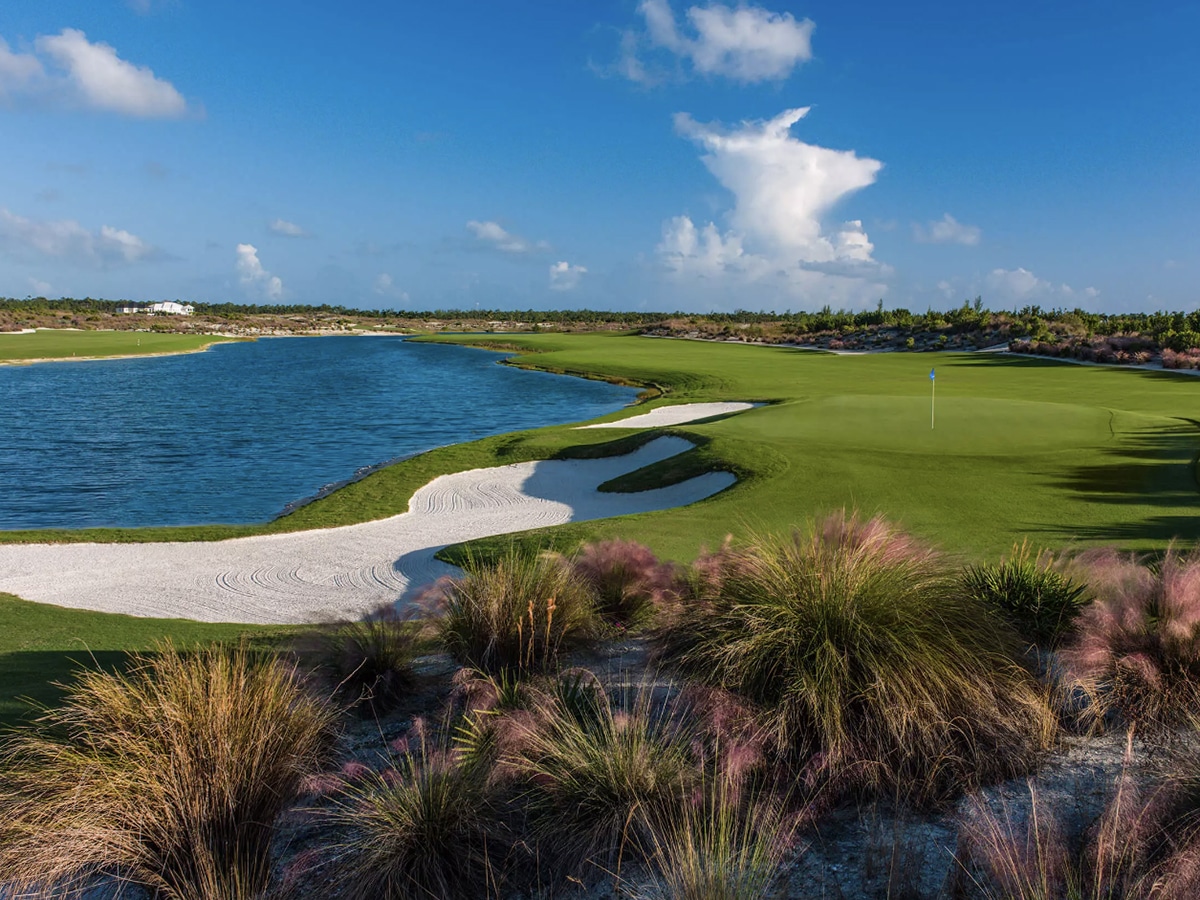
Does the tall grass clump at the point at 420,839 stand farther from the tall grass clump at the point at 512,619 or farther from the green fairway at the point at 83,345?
the green fairway at the point at 83,345

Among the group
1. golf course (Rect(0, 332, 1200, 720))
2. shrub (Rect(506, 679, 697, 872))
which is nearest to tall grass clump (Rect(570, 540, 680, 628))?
golf course (Rect(0, 332, 1200, 720))

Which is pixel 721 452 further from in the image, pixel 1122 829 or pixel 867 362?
pixel 867 362

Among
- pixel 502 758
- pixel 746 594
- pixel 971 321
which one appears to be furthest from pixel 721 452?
pixel 971 321

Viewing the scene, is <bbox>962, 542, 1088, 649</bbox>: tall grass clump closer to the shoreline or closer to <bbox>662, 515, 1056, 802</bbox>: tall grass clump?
<bbox>662, 515, 1056, 802</bbox>: tall grass clump

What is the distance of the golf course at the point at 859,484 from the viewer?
10.4m

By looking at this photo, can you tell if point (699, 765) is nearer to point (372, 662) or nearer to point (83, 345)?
point (372, 662)

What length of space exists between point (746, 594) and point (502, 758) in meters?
1.97

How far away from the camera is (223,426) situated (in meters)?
35.8

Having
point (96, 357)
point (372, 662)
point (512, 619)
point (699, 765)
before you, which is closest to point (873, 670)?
point (699, 765)

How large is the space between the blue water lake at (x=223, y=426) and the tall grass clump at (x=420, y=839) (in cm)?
1731

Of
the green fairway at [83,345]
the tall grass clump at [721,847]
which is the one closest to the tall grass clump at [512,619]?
the tall grass clump at [721,847]

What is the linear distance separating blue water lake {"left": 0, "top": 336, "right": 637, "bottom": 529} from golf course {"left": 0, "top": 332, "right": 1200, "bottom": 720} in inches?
138

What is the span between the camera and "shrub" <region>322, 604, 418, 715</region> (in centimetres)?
617

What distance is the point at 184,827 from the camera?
4.34m
